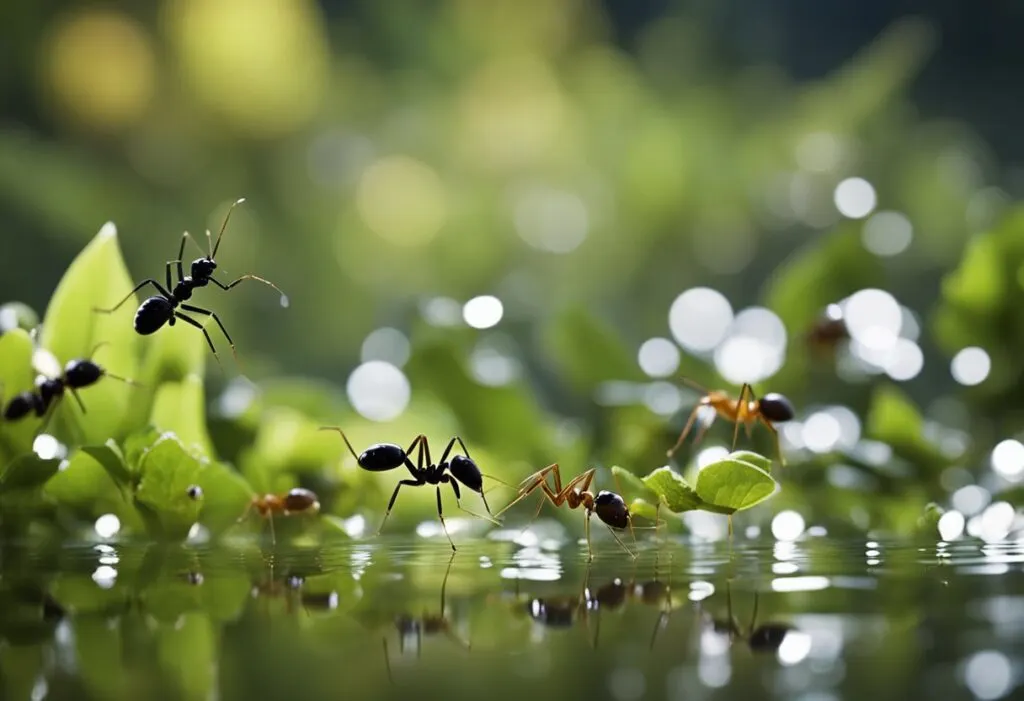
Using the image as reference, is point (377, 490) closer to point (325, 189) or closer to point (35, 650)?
point (35, 650)

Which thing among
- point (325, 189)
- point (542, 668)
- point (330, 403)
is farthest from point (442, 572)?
point (325, 189)

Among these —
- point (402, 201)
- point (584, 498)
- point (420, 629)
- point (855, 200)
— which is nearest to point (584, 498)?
point (584, 498)

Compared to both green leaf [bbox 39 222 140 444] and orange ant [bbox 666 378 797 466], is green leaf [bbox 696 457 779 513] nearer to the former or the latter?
orange ant [bbox 666 378 797 466]

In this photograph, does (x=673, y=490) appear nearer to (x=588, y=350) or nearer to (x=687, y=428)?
(x=687, y=428)

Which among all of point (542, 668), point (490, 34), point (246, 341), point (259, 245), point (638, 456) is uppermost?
point (490, 34)

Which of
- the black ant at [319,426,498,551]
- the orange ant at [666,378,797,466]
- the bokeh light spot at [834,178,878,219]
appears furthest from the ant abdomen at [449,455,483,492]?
the bokeh light spot at [834,178,878,219]

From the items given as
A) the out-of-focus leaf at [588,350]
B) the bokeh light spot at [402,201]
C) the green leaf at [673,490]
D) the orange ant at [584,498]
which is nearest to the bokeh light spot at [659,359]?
the out-of-focus leaf at [588,350]
